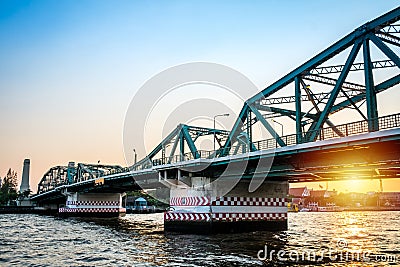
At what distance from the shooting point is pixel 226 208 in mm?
35188

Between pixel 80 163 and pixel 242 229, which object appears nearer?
pixel 242 229

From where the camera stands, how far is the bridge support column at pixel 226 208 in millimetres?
34812

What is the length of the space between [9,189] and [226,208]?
546 ft

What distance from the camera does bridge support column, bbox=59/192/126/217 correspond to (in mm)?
77250

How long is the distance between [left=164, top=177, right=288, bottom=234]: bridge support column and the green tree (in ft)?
444

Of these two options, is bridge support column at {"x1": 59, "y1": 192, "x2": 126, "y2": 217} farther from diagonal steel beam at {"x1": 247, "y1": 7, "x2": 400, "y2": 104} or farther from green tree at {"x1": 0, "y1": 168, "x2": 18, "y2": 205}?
green tree at {"x1": 0, "y1": 168, "x2": 18, "y2": 205}

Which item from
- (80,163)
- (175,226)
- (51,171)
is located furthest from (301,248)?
(51,171)

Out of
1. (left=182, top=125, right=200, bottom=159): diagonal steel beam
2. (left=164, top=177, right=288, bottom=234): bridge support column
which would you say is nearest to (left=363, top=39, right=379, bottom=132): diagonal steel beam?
(left=164, top=177, right=288, bottom=234): bridge support column

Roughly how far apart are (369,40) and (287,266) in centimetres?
1514

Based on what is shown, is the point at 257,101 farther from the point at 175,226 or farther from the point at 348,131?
the point at 175,226

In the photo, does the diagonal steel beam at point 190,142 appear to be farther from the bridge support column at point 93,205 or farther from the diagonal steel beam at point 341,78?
the bridge support column at point 93,205

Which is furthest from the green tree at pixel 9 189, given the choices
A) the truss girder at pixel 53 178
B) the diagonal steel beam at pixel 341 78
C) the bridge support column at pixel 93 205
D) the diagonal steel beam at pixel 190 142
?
the diagonal steel beam at pixel 341 78

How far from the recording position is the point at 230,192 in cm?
3566

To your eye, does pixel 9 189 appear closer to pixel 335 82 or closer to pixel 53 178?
pixel 53 178
